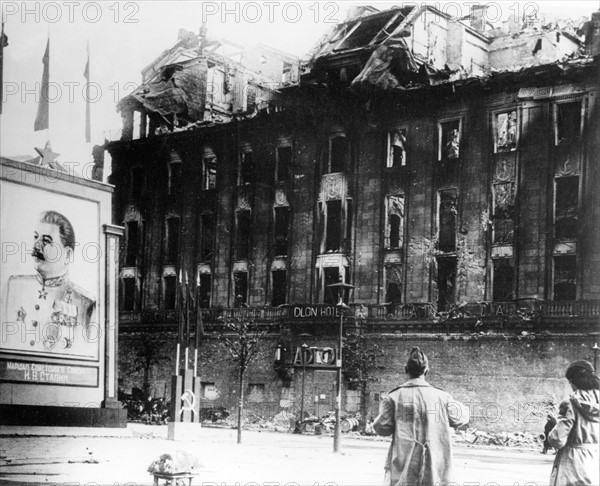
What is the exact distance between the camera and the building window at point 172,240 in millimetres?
11555

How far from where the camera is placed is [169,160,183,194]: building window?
1164cm

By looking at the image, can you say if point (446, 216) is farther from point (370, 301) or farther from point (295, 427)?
point (295, 427)

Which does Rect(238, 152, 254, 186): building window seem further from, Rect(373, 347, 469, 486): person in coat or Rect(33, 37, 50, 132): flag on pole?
Rect(373, 347, 469, 486): person in coat

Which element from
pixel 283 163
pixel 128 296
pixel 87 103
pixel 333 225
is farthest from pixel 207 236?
pixel 87 103

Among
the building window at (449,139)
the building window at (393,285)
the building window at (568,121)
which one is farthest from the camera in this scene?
the building window at (393,285)

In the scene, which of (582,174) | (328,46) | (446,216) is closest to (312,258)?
(446,216)

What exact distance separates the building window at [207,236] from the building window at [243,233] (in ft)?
1.15

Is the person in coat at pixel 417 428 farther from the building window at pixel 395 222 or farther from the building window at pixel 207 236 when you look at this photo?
the building window at pixel 207 236

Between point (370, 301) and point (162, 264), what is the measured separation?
2830 mm

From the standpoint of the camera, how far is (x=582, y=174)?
938cm

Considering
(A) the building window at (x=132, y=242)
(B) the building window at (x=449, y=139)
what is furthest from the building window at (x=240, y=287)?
(B) the building window at (x=449, y=139)

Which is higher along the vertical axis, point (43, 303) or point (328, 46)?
point (328, 46)

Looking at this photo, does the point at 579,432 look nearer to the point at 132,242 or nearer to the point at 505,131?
the point at 505,131

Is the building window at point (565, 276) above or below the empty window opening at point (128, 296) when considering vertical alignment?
above
